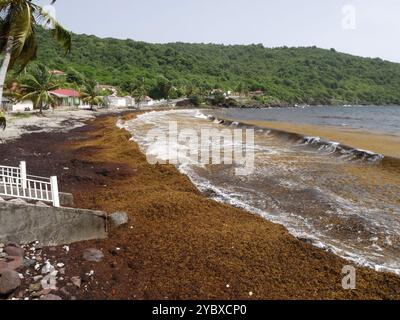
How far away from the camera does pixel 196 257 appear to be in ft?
26.7

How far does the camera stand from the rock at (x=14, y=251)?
24.7ft

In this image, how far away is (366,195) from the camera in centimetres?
1378

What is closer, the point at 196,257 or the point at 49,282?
the point at 49,282

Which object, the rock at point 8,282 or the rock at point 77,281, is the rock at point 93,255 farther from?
the rock at point 8,282

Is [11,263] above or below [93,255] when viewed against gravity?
above

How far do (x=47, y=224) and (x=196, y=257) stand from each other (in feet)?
11.6

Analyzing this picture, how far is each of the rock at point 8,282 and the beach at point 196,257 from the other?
952 millimetres

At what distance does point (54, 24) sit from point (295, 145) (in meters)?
20.5

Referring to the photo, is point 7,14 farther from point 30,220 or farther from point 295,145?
point 295,145

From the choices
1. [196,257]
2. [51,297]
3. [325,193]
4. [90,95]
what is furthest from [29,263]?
[90,95]

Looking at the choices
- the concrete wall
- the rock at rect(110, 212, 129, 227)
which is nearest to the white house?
the rock at rect(110, 212, 129, 227)
